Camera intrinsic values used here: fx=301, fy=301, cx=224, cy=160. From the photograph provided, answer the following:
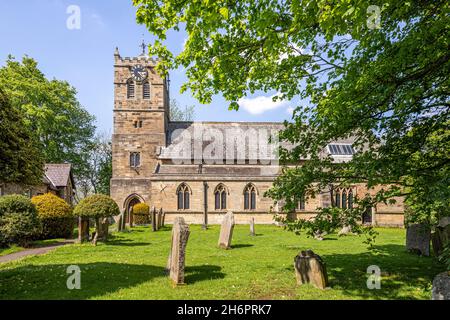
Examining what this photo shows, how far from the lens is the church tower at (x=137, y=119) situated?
101 ft

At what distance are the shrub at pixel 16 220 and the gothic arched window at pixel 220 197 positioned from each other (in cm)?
1642

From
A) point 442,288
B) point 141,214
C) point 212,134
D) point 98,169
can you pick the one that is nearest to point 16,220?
point 141,214

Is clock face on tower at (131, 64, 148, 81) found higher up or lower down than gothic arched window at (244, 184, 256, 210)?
higher up

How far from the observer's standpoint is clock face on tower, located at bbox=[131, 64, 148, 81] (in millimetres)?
31906

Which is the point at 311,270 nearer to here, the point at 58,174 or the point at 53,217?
the point at 53,217

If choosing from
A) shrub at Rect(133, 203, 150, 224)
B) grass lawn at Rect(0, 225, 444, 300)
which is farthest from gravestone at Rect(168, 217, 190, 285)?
shrub at Rect(133, 203, 150, 224)

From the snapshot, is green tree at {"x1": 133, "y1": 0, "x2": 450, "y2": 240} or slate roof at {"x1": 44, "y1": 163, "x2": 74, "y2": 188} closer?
green tree at {"x1": 133, "y1": 0, "x2": 450, "y2": 240}

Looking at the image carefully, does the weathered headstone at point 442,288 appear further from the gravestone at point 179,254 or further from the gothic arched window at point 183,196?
the gothic arched window at point 183,196

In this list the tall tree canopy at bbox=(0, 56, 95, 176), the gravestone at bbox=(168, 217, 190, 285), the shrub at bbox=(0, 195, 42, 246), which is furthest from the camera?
the tall tree canopy at bbox=(0, 56, 95, 176)

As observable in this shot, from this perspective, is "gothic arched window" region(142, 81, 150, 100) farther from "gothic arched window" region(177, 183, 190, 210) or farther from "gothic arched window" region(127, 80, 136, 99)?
"gothic arched window" region(177, 183, 190, 210)

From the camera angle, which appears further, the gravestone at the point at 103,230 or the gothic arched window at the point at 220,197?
the gothic arched window at the point at 220,197

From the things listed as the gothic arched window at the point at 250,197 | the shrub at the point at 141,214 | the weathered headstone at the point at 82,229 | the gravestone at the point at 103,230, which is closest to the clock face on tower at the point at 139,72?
the shrub at the point at 141,214

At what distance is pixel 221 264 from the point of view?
9.91 meters
